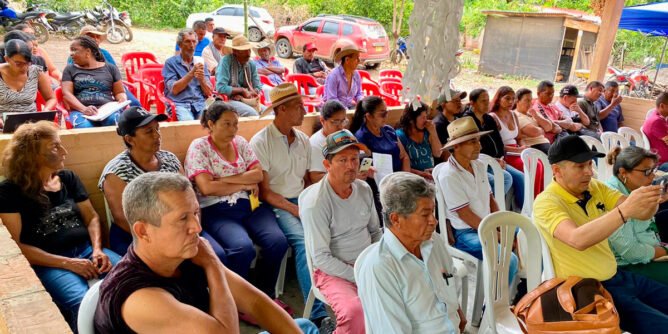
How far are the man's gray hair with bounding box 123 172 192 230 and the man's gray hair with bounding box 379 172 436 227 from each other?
0.83 m

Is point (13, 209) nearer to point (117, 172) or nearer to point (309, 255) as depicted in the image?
point (117, 172)

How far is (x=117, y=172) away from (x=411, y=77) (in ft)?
5.96

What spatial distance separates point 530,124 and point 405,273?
3695 millimetres

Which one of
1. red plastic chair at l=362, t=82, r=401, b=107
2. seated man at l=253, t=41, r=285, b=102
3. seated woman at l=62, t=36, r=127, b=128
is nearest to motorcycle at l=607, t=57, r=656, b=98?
red plastic chair at l=362, t=82, r=401, b=107

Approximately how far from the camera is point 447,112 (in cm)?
431

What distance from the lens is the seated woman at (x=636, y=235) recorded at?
2.45m

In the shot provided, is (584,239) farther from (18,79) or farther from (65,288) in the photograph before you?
(18,79)

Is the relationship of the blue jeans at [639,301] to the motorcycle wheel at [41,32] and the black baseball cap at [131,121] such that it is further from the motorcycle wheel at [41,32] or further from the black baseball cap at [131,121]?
the motorcycle wheel at [41,32]

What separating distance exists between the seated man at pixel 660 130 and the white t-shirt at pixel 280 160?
3.98 metres

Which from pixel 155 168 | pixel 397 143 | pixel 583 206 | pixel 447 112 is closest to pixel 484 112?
pixel 447 112

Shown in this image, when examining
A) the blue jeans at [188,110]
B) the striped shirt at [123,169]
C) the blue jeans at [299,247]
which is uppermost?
the striped shirt at [123,169]

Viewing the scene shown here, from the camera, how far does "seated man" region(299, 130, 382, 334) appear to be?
2.29m

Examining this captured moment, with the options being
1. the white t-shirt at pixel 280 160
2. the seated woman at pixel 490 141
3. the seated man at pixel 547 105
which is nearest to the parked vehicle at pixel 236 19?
the seated man at pixel 547 105

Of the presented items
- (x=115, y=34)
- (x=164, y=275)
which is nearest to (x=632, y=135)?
(x=164, y=275)
